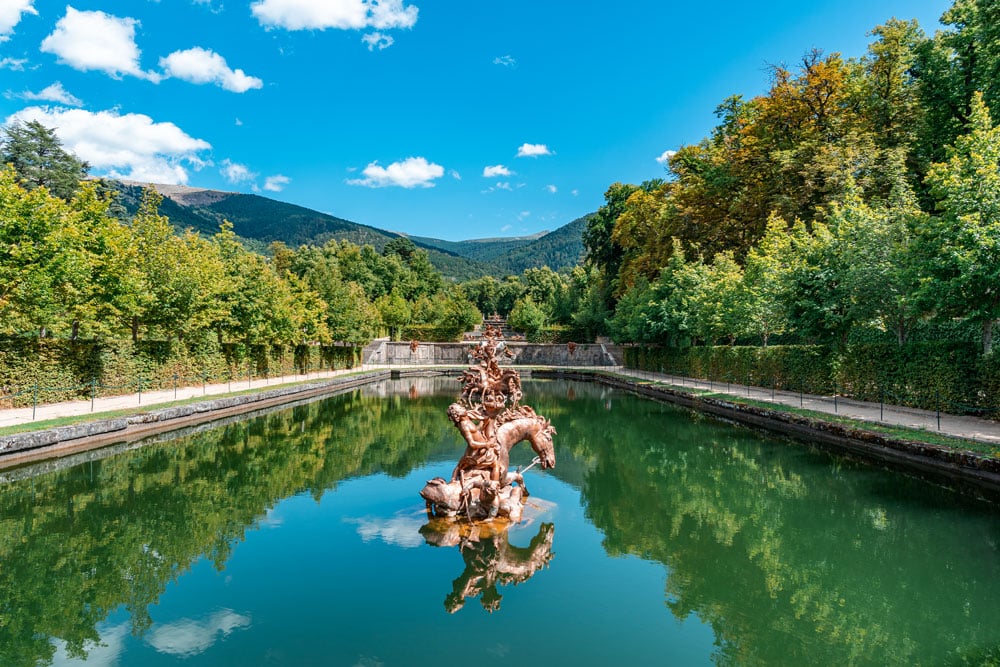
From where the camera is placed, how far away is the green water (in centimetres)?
546

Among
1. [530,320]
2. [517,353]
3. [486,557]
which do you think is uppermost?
[530,320]

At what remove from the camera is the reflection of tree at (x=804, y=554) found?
5676 millimetres

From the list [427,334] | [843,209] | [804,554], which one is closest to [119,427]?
[804,554]

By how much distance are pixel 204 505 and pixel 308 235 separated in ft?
658

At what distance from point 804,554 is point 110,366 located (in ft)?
A: 76.9

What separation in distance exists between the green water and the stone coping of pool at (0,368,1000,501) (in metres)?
0.81

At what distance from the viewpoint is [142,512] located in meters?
9.52

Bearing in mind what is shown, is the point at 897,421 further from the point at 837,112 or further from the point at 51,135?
the point at 51,135

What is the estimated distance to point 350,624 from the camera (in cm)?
583

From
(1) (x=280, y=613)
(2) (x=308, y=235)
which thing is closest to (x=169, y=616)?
(1) (x=280, y=613)

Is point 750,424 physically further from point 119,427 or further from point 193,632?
point 119,427

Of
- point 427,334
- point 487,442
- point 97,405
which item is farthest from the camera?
point 427,334

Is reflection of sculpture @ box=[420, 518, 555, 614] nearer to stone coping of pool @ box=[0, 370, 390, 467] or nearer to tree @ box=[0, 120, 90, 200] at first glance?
stone coping of pool @ box=[0, 370, 390, 467]

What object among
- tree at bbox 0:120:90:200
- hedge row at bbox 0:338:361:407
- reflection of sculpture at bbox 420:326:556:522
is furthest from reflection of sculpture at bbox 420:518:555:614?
tree at bbox 0:120:90:200
